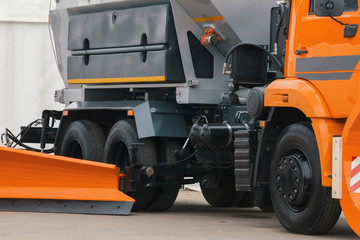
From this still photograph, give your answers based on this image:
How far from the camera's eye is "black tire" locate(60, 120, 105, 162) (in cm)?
1270

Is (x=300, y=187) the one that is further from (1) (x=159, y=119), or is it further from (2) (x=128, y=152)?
(2) (x=128, y=152)

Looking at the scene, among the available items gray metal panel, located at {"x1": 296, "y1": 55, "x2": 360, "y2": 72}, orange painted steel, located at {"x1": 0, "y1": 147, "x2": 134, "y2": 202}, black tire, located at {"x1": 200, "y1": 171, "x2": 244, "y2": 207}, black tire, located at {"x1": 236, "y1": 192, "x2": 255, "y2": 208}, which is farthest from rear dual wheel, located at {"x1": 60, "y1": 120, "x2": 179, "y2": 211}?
gray metal panel, located at {"x1": 296, "y1": 55, "x2": 360, "y2": 72}

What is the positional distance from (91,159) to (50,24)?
8.49ft

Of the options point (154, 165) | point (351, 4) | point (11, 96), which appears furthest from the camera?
point (11, 96)

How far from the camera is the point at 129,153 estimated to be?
459 inches

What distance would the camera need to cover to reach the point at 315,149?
8.84 meters

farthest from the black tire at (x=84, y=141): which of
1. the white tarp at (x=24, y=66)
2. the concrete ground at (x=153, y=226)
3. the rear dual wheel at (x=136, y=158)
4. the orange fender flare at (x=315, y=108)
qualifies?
the orange fender flare at (x=315, y=108)

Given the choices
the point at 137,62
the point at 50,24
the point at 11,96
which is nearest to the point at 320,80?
the point at 137,62

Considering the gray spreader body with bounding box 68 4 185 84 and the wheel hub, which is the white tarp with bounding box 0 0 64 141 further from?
the wheel hub

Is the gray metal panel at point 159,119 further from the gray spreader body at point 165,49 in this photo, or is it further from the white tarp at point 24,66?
the white tarp at point 24,66

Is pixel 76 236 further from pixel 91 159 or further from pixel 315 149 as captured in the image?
pixel 91 159

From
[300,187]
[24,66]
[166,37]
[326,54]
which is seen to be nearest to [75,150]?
[166,37]

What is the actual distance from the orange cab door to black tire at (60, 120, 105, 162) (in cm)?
401

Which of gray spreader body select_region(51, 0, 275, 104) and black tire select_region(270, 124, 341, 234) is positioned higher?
gray spreader body select_region(51, 0, 275, 104)
